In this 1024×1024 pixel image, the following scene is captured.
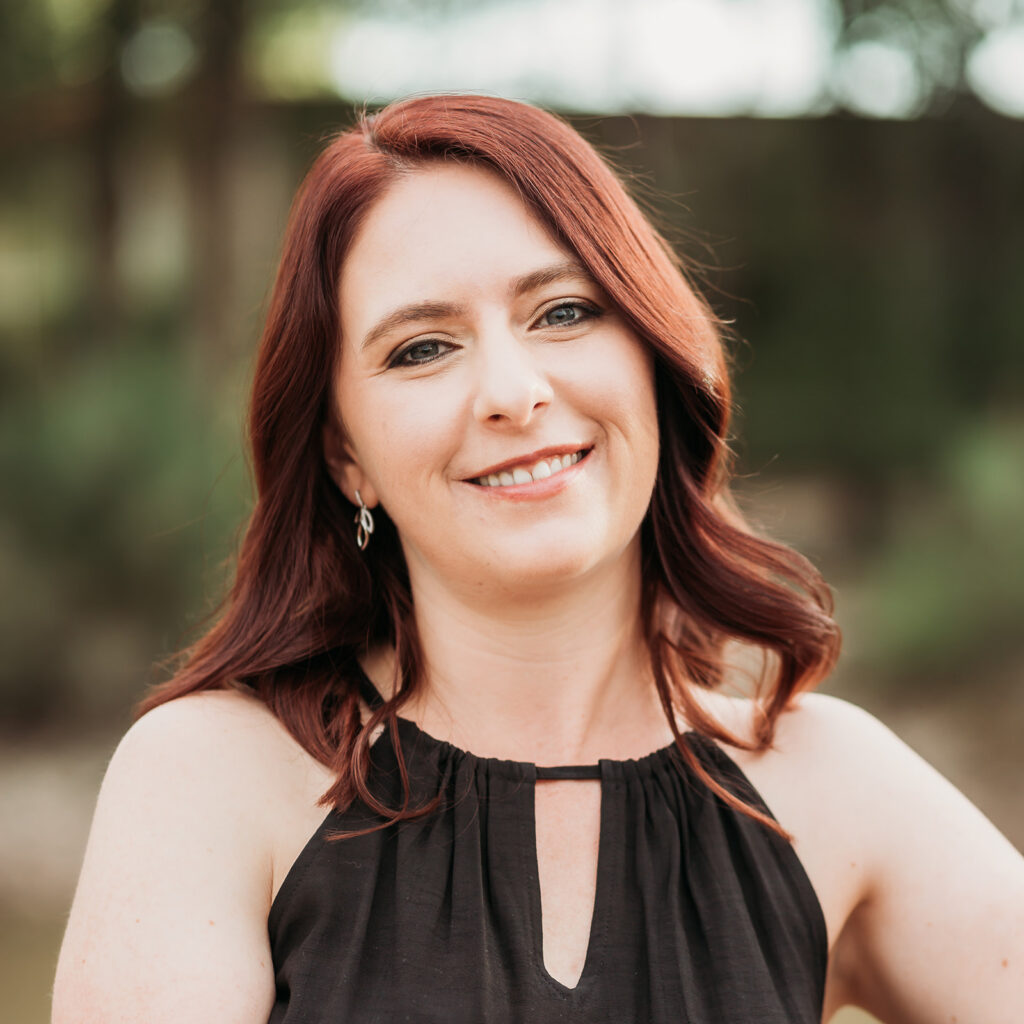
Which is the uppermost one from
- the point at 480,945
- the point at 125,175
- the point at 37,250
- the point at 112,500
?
the point at 125,175

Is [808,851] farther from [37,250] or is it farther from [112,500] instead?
[37,250]

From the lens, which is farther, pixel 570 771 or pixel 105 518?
pixel 105 518

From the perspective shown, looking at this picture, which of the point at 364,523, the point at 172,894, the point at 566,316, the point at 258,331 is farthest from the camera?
the point at 258,331

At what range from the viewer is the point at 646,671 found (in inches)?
68.8

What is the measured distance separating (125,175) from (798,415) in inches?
120

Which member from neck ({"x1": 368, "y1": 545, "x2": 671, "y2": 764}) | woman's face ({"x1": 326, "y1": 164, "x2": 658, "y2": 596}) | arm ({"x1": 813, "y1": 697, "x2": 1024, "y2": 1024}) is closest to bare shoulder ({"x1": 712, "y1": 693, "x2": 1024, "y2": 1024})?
arm ({"x1": 813, "y1": 697, "x2": 1024, "y2": 1024})

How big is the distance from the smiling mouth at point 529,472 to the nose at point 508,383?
0.06 meters

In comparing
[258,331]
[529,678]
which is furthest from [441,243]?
[258,331]

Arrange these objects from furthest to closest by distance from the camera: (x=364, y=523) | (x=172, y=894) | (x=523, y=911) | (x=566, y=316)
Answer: (x=364, y=523)
(x=566, y=316)
(x=523, y=911)
(x=172, y=894)

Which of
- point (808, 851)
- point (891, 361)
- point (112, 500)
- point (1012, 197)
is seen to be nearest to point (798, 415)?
point (891, 361)

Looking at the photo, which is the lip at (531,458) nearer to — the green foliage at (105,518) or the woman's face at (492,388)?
the woman's face at (492,388)

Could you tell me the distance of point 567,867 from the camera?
4.93 feet

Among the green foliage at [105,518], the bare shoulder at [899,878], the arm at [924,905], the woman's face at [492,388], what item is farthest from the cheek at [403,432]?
the green foliage at [105,518]

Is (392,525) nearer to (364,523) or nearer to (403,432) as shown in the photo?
(364,523)
